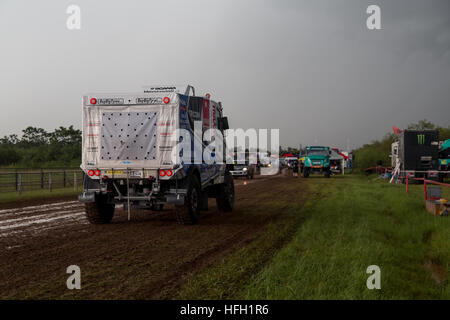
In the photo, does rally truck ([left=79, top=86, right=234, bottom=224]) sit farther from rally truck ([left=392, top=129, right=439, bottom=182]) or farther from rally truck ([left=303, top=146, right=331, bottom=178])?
rally truck ([left=303, top=146, right=331, bottom=178])

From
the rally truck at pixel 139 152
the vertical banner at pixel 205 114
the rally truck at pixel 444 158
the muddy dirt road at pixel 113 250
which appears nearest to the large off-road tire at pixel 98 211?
the rally truck at pixel 139 152

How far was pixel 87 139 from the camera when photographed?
10.2 m

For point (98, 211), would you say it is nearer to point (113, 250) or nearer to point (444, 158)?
point (113, 250)

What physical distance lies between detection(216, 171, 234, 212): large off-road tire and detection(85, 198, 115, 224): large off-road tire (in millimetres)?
3810

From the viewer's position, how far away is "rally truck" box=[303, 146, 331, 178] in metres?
35.2

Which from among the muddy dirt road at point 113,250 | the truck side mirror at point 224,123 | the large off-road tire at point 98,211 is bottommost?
the muddy dirt road at point 113,250

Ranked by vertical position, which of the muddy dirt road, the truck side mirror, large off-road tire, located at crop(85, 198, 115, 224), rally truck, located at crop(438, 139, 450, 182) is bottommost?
the muddy dirt road

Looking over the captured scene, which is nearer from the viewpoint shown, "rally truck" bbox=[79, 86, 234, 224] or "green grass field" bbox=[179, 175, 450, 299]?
"green grass field" bbox=[179, 175, 450, 299]

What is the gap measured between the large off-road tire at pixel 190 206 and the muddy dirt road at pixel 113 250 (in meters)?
0.25

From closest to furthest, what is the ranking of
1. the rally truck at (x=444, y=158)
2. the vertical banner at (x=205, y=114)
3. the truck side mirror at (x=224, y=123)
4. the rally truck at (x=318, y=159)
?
the vertical banner at (x=205, y=114)
the truck side mirror at (x=224, y=123)
the rally truck at (x=444, y=158)
the rally truck at (x=318, y=159)

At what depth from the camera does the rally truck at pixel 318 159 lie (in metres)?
35.2

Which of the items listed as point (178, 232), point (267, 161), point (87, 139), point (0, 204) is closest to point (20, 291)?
point (178, 232)

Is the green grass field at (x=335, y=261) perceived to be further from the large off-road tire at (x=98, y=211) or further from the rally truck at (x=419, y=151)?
the rally truck at (x=419, y=151)

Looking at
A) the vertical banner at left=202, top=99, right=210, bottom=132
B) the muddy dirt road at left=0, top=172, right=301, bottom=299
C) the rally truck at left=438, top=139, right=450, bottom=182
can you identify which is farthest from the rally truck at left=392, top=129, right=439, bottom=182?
the vertical banner at left=202, top=99, right=210, bottom=132
